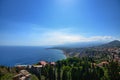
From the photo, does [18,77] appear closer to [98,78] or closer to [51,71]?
[51,71]

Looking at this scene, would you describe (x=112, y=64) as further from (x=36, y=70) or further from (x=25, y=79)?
(x=36, y=70)

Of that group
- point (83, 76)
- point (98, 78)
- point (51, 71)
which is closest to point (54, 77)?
point (51, 71)

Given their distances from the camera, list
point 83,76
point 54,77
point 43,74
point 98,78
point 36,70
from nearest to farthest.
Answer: point 98,78, point 83,76, point 54,77, point 43,74, point 36,70

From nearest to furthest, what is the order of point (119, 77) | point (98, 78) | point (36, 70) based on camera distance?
point (119, 77) → point (98, 78) → point (36, 70)

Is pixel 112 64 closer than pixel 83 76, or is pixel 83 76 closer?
pixel 112 64

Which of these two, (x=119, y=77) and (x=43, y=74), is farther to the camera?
(x=43, y=74)

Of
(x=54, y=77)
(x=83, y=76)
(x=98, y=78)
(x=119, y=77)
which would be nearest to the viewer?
(x=119, y=77)

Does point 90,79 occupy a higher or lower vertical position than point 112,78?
lower

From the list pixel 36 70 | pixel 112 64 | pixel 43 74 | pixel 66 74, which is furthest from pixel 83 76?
pixel 36 70

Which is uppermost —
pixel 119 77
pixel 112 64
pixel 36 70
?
pixel 112 64
